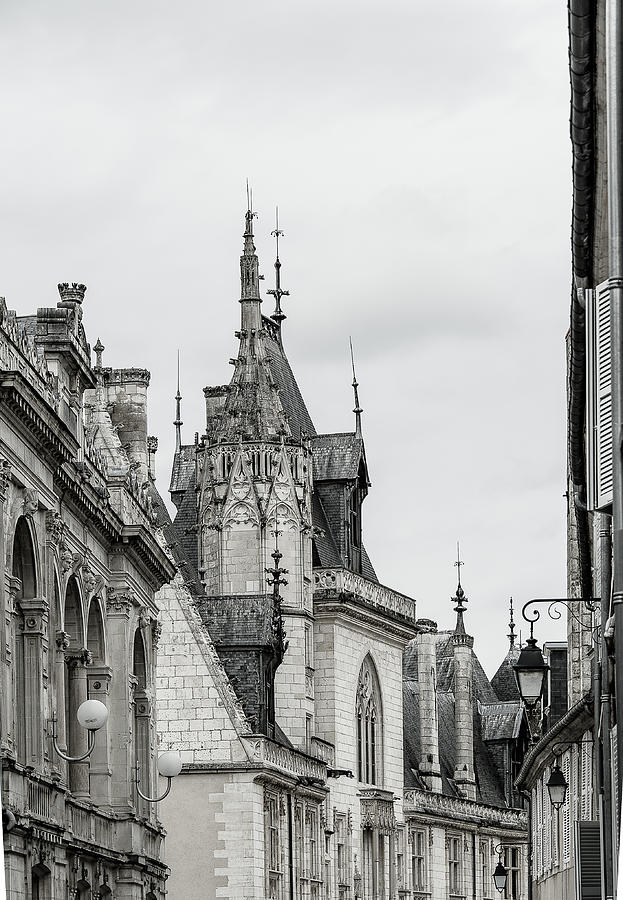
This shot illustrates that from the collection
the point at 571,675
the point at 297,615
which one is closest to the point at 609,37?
the point at 571,675

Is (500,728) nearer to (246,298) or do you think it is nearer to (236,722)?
(246,298)

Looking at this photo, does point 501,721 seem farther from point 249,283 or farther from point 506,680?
point 249,283

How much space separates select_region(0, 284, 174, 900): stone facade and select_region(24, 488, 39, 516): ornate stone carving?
22 millimetres

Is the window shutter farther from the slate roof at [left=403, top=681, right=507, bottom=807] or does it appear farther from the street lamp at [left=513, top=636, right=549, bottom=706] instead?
the slate roof at [left=403, top=681, right=507, bottom=807]

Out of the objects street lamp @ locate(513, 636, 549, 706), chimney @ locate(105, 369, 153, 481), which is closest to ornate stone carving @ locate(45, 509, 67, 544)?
street lamp @ locate(513, 636, 549, 706)

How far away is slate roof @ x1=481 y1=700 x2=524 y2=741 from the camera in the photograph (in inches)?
3748

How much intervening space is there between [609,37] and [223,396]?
54.4 m

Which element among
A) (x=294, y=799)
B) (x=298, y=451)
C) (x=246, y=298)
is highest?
(x=246, y=298)

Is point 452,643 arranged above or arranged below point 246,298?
below

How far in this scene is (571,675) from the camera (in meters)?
47.8

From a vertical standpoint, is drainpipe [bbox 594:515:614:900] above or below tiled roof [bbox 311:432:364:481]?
below

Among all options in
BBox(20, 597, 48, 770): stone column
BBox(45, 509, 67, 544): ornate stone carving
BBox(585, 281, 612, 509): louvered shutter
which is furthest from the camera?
BBox(45, 509, 67, 544): ornate stone carving

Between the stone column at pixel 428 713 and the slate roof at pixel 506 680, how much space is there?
20432mm

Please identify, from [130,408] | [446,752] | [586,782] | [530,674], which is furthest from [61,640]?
[446,752]
